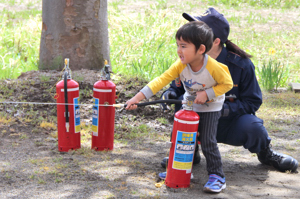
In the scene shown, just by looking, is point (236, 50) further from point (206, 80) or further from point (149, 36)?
point (149, 36)

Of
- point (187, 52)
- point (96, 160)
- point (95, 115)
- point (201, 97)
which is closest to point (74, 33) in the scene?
point (95, 115)

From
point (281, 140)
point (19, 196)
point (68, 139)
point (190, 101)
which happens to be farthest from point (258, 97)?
point (19, 196)

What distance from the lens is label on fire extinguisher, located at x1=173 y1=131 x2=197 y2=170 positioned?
108 inches

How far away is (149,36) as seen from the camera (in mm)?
7184

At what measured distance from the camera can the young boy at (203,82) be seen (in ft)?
8.80

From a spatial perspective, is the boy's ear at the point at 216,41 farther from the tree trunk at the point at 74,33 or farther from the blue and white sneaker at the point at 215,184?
the tree trunk at the point at 74,33

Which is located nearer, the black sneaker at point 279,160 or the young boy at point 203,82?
the young boy at point 203,82

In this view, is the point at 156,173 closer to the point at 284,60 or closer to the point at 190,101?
the point at 190,101

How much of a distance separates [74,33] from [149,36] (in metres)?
2.50

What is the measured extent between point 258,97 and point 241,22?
7.08m

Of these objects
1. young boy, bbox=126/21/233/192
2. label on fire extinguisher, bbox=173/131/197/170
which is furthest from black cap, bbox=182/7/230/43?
label on fire extinguisher, bbox=173/131/197/170

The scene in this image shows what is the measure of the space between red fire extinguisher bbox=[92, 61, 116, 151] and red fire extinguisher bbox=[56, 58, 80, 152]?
0.17m

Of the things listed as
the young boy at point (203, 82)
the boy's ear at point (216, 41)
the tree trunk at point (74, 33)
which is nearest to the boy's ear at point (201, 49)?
the young boy at point (203, 82)

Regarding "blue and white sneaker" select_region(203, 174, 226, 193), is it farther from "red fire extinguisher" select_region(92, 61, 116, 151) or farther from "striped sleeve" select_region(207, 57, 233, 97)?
"red fire extinguisher" select_region(92, 61, 116, 151)
